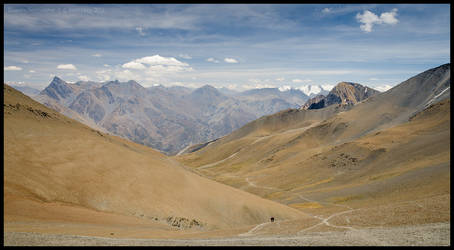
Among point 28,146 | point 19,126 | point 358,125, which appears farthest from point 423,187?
point 358,125

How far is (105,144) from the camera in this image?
52469 millimetres

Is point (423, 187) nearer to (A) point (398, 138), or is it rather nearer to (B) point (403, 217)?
(B) point (403, 217)

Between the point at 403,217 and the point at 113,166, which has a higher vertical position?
the point at 113,166

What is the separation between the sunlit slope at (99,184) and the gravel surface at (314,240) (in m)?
9.52

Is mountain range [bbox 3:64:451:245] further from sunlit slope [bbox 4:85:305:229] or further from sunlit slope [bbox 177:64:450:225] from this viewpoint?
sunlit slope [bbox 177:64:450:225]

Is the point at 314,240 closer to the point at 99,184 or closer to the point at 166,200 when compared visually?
the point at 166,200

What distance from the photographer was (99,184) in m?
39.7

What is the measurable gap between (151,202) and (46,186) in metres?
13.1

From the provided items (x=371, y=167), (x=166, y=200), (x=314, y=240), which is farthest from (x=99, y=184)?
(x=371, y=167)

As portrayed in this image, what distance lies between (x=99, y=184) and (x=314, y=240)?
1183 inches

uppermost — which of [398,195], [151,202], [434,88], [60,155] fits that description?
[434,88]

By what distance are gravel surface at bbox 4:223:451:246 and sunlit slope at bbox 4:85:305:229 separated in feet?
31.2

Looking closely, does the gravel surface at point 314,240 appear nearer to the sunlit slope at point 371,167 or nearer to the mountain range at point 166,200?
the mountain range at point 166,200

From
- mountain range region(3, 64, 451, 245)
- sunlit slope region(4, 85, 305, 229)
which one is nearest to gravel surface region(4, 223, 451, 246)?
mountain range region(3, 64, 451, 245)
